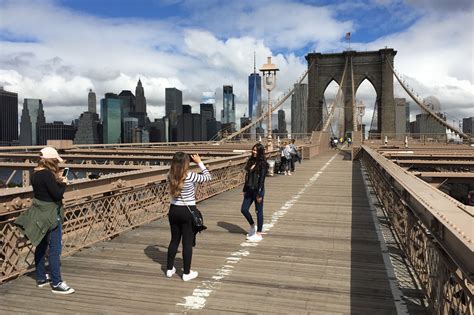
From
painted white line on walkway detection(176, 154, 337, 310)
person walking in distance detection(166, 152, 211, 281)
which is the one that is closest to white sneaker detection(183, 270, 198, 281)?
person walking in distance detection(166, 152, 211, 281)

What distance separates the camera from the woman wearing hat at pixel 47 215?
14.6ft

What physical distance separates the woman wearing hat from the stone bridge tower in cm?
8070

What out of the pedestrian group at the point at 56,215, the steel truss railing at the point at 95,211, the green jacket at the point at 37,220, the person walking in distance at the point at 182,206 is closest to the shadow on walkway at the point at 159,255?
the pedestrian group at the point at 56,215

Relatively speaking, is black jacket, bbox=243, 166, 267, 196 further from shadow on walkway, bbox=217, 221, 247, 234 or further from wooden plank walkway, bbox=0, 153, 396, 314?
shadow on walkway, bbox=217, 221, 247, 234

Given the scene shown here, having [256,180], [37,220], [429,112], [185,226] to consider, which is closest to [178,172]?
[185,226]

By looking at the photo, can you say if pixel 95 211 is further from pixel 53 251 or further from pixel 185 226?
pixel 185 226

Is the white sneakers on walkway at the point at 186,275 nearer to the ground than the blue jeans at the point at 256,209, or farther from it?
nearer to the ground

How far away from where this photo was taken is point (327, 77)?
86188 millimetres

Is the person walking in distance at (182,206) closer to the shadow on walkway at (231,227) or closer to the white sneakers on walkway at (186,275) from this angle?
the white sneakers on walkway at (186,275)

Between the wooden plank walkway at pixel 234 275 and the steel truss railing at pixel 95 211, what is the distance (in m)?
0.21

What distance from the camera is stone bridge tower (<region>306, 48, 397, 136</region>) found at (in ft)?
275

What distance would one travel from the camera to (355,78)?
282ft

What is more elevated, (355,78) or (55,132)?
(355,78)

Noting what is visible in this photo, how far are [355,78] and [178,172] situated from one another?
86107 millimetres
